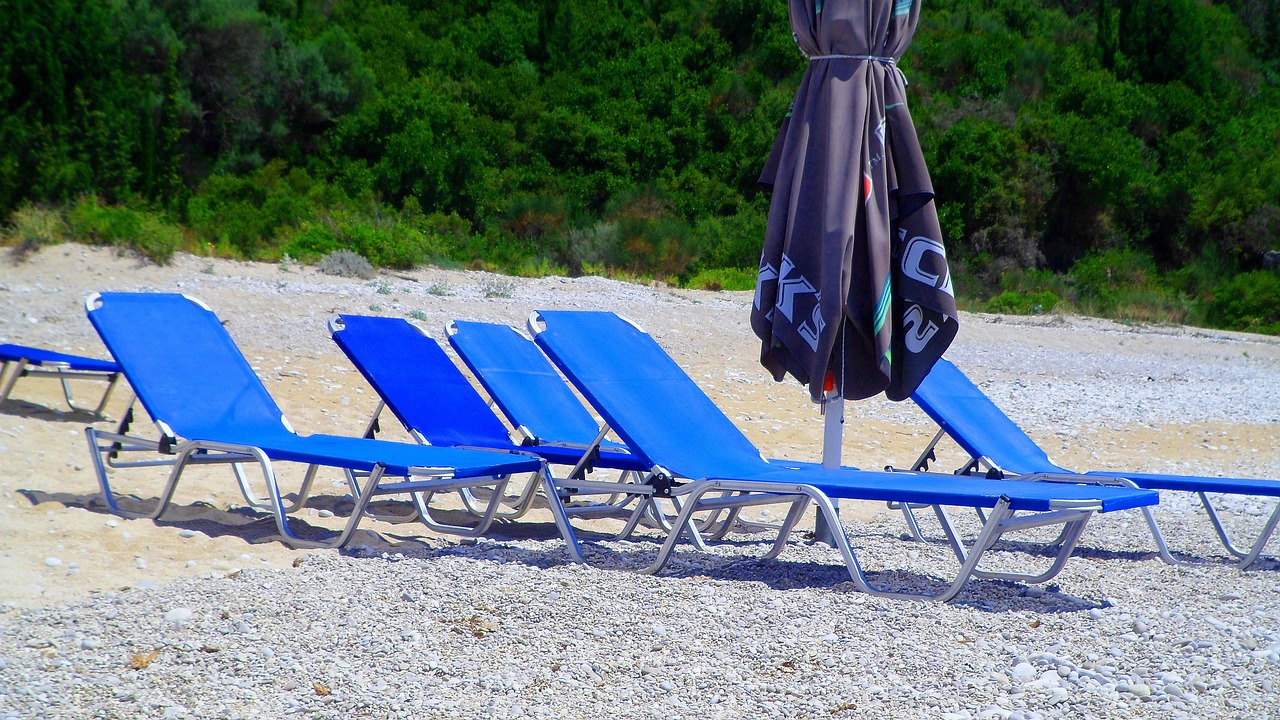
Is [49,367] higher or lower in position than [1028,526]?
lower

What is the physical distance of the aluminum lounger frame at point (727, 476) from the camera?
3162 mm

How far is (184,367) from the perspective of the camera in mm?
4344

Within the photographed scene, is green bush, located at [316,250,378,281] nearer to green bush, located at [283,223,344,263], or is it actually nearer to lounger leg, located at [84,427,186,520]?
green bush, located at [283,223,344,263]

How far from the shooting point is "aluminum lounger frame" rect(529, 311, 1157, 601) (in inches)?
124

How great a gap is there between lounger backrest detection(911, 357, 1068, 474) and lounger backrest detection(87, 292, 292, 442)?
271 centimetres

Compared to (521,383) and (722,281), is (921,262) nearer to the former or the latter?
(521,383)

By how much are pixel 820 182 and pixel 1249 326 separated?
18.5 m

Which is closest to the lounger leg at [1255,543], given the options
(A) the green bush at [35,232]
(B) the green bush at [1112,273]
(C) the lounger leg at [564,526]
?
(C) the lounger leg at [564,526]

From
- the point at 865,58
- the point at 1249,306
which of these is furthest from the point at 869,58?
the point at 1249,306

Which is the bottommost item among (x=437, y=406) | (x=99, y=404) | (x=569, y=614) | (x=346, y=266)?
(x=346, y=266)

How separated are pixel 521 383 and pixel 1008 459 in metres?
2.22

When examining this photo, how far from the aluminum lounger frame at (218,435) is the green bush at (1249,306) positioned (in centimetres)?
1888

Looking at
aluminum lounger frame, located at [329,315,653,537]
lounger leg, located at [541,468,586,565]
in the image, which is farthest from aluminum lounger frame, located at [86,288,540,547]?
aluminum lounger frame, located at [329,315,653,537]

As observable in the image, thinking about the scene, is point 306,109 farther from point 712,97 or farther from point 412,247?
point 412,247
